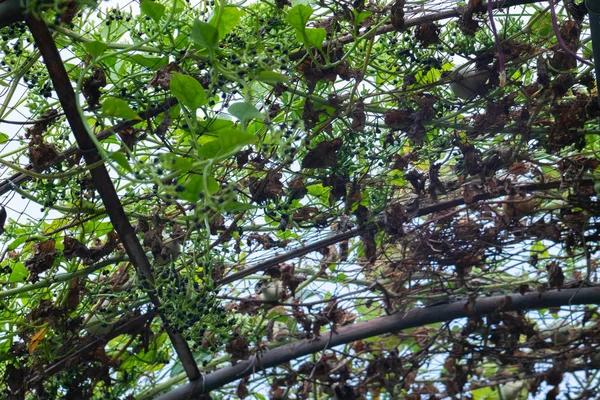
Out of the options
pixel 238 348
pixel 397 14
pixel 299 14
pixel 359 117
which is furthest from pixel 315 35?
pixel 238 348

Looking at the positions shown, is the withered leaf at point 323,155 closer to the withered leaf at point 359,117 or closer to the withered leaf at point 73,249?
the withered leaf at point 359,117

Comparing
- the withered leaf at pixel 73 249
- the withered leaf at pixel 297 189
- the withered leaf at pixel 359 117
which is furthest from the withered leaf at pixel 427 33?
the withered leaf at pixel 73 249

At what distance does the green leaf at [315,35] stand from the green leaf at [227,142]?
0.30 metres

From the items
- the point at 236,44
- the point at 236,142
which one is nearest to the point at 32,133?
the point at 236,44

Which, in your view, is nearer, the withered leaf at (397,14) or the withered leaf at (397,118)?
the withered leaf at (397,14)

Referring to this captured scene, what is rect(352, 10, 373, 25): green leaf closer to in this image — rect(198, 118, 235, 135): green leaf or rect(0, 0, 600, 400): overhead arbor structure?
rect(0, 0, 600, 400): overhead arbor structure

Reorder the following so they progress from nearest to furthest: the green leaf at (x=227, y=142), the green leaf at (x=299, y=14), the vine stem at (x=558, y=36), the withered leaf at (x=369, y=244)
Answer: the green leaf at (x=227, y=142) < the green leaf at (x=299, y=14) < the vine stem at (x=558, y=36) < the withered leaf at (x=369, y=244)

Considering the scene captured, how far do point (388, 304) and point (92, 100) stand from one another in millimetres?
1019

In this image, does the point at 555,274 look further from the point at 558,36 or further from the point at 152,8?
the point at 152,8

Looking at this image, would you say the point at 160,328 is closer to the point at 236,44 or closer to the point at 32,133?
the point at 32,133

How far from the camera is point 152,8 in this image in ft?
3.03

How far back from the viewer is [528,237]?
67.6 inches

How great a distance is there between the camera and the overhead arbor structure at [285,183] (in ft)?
3.47

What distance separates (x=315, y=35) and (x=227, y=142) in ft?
1.07
